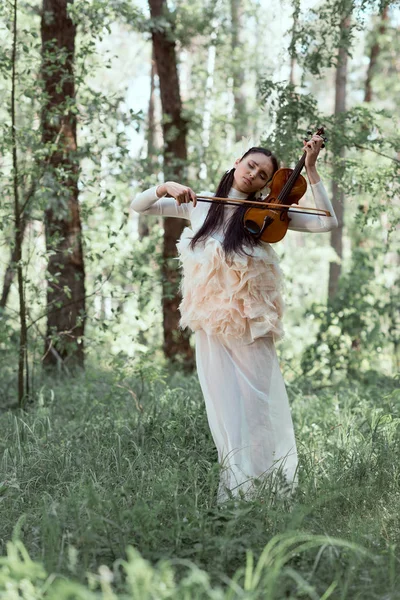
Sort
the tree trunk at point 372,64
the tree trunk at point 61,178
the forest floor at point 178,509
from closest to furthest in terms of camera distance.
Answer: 1. the forest floor at point 178,509
2. the tree trunk at point 61,178
3. the tree trunk at point 372,64

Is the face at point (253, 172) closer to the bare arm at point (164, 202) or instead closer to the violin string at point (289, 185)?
the violin string at point (289, 185)

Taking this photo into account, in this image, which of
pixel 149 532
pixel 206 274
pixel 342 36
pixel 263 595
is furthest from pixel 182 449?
pixel 342 36

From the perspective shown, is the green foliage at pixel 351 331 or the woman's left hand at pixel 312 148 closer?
the woman's left hand at pixel 312 148

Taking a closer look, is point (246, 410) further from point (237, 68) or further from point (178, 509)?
point (237, 68)

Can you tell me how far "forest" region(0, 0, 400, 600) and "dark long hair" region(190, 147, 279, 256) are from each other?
0.34 meters

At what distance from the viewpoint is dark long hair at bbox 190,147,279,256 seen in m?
4.40

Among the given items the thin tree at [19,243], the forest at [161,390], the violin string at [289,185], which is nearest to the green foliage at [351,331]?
the forest at [161,390]

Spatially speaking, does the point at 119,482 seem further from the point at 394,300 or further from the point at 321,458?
the point at 394,300

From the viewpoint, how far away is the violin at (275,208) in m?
4.34

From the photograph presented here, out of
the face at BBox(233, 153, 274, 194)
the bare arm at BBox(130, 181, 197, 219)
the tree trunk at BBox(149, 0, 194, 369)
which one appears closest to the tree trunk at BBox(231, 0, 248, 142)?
the tree trunk at BBox(149, 0, 194, 369)

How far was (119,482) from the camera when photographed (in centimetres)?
451

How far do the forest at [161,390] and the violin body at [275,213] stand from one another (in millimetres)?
552

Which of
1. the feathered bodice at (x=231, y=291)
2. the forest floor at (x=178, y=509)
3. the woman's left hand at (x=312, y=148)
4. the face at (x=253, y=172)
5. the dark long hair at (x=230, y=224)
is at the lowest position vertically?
the forest floor at (x=178, y=509)

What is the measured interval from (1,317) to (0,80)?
16.2ft
